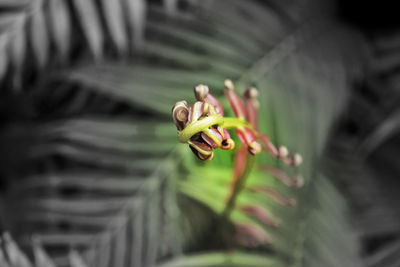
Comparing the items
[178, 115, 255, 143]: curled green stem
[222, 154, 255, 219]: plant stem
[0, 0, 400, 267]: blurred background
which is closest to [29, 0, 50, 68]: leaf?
[0, 0, 400, 267]: blurred background

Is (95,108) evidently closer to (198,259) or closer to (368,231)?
(198,259)

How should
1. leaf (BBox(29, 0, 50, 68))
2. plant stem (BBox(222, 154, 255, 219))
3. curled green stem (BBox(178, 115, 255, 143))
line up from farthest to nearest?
leaf (BBox(29, 0, 50, 68)), plant stem (BBox(222, 154, 255, 219)), curled green stem (BBox(178, 115, 255, 143))

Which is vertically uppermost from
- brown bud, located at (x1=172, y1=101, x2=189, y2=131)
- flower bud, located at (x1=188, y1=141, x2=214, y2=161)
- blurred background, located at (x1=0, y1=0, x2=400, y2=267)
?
blurred background, located at (x1=0, y1=0, x2=400, y2=267)

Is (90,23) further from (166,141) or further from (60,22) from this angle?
(166,141)

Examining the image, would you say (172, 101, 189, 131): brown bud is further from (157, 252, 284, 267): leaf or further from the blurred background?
(157, 252, 284, 267): leaf

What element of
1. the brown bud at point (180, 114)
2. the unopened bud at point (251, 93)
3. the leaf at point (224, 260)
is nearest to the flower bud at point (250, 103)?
the unopened bud at point (251, 93)

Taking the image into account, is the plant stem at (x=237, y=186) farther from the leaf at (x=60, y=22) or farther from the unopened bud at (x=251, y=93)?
the leaf at (x=60, y=22)

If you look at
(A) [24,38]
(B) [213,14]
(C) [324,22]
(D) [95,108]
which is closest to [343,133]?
(C) [324,22]

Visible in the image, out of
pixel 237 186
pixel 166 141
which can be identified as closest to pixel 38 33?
pixel 166 141
